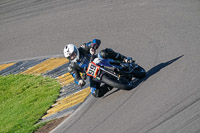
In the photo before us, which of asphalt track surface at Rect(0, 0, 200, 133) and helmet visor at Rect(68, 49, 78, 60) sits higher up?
helmet visor at Rect(68, 49, 78, 60)

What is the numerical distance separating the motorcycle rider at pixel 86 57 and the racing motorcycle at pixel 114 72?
17 cm

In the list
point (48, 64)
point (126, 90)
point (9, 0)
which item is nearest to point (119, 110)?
point (126, 90)

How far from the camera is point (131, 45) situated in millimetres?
12016

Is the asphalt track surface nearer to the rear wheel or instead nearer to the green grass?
the rear wheel

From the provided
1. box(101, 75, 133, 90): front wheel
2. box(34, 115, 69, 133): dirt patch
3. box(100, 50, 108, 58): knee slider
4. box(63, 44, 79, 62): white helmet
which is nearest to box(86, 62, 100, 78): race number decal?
box(101, 75, 133, 90): front wheel

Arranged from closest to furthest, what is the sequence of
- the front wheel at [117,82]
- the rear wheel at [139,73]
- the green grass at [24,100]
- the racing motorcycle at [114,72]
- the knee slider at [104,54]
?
the front wheel at [117,82], the racing motorcycle at [114,72], the knee slider at [104,54], the rear wheel at [139,73], the green grass at [24,100]

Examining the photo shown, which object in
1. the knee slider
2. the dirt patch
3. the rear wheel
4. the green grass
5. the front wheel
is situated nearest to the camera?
the front wheel

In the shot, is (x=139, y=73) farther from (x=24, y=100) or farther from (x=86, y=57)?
(x=24, y=100)

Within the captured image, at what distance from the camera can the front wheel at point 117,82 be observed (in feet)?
29.5

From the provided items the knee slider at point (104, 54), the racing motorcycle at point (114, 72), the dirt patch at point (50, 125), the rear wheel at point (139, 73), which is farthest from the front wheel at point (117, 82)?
the dirt patch at point (50, 125)

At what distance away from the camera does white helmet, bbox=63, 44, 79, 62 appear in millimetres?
9312

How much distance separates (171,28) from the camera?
39.5ft

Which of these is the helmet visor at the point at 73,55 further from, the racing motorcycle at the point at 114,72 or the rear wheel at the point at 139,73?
the rear wheel at the point at 139,73

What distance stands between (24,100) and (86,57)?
288 centimetres
